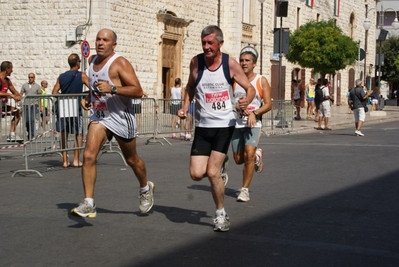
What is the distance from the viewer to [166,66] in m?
33.9

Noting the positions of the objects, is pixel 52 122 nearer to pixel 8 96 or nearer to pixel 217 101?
pixel 8 96

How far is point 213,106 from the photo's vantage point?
7.92 m

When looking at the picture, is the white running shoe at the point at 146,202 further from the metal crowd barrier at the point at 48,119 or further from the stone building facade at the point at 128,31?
the stone building facade at the point at 128,31

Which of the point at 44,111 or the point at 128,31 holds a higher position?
the point at 128,31

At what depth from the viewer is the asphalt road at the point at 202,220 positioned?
6566 mm

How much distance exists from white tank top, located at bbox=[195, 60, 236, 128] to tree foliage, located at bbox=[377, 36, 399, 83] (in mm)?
73100

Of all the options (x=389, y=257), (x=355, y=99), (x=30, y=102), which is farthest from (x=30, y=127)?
(x=355, y=99)

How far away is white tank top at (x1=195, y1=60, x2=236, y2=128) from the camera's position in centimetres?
788

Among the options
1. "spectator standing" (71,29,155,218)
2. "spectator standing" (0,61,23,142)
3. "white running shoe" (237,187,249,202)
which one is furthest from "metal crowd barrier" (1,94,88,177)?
"spectator standing" (71,29,155,218)

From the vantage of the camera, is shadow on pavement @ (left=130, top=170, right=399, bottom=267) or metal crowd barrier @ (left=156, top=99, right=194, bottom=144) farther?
metal crowd barrier @ (left=156, top=99, right=194, bottom=144)

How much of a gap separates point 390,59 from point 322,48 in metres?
46.7

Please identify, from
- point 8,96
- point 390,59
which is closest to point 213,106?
Result: point 8,96

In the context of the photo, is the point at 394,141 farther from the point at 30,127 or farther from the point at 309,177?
the point at 30,127

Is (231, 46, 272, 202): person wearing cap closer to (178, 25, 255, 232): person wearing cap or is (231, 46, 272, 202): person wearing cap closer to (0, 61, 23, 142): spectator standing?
(178, 25, 255, 232): person wearing cap
